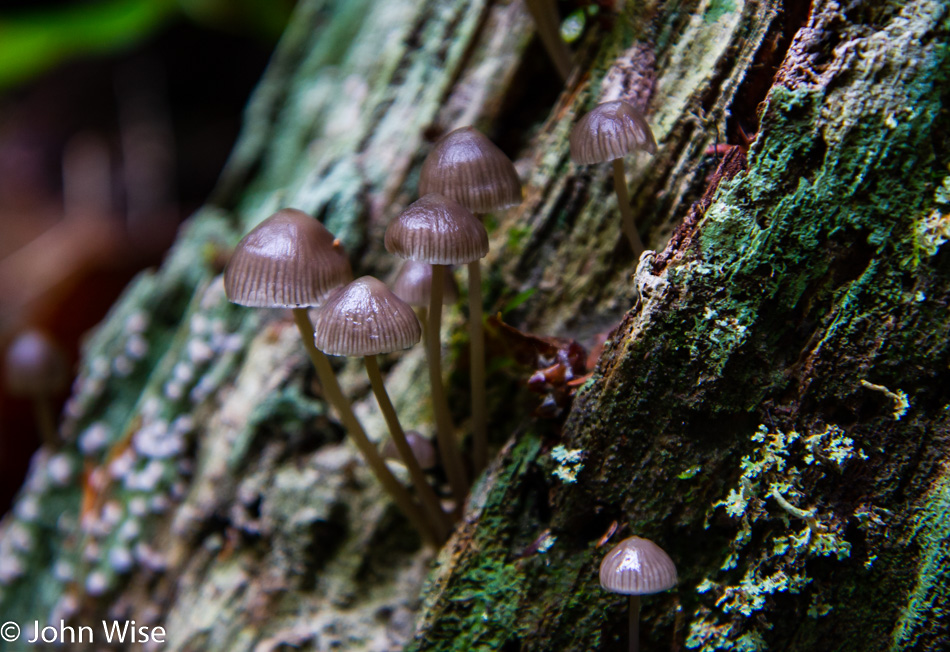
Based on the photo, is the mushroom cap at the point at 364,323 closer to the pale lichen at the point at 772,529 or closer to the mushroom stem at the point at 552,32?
the pale lichen at the point at 772,529

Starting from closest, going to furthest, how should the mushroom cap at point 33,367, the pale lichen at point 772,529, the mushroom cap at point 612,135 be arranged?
the pale lichen at point 772,529 < the mushroom cap at point 612,135 < the mushroom cap at point 33,367

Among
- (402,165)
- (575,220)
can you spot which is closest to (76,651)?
(402,165)

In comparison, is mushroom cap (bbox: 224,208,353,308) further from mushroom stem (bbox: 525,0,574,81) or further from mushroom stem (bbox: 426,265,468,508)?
mushroom stem (bbox: 525,0,574,81)

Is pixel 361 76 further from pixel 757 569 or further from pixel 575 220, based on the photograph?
pixel 757 569

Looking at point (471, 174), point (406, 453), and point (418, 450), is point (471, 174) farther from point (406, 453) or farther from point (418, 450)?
point (418, 450)

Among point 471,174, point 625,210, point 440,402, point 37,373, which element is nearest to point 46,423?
point 37,373

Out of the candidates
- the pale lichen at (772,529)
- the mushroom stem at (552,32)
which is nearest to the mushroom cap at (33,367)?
the mushroom stem at (552,32)
